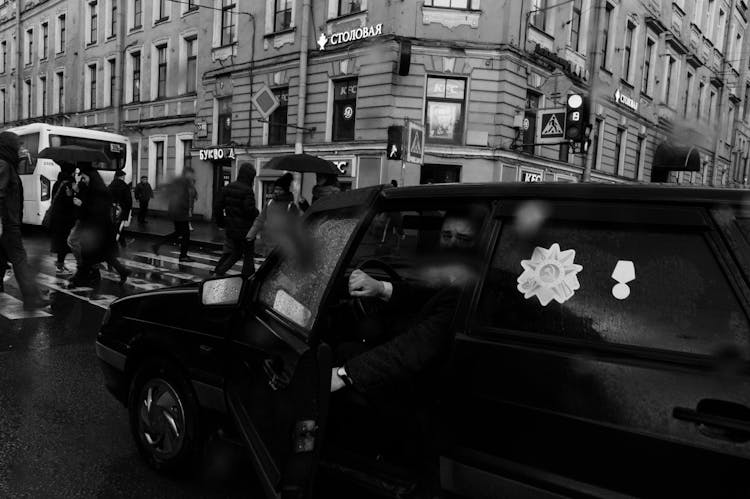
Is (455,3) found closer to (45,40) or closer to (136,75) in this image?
(136,75)

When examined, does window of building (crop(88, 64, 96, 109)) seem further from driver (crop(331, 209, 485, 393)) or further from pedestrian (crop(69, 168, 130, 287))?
driver (crop(331, 209, 485, 393))

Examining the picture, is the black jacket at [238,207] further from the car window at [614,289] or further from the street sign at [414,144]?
the car window at [614,289]

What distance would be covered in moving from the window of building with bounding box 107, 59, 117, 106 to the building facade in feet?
5.69

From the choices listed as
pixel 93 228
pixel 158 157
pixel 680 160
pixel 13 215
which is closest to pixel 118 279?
pixel 93 228

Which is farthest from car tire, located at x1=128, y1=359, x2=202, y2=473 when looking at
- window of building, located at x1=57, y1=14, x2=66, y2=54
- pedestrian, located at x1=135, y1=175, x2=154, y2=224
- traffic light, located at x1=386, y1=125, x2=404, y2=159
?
window of building, located at x1=57, y1=14, x2=66, y2=54

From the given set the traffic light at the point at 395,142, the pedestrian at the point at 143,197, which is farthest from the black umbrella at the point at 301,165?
the pedestrian at the point at 143,197

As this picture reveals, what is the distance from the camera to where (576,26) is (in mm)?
18688

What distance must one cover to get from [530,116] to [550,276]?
646 inches

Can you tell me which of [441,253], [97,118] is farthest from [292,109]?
[441,253]

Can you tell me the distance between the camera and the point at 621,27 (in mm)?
19531

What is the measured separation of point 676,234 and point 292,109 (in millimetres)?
18180

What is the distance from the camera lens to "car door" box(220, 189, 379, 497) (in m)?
1.72

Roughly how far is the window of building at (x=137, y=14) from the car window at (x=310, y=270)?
2677 centimetres

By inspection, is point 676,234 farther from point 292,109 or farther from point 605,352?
point 292,109
